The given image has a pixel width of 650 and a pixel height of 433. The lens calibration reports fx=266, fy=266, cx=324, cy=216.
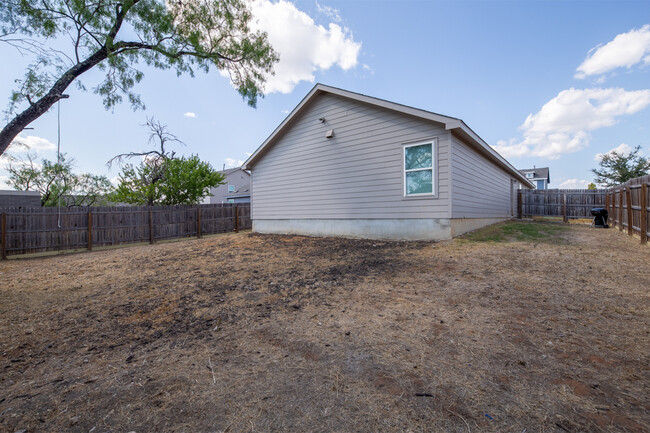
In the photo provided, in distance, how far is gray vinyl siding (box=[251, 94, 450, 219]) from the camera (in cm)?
809

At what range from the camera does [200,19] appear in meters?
8.62

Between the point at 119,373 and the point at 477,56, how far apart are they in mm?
14010

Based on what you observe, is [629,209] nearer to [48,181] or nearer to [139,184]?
[139,184]

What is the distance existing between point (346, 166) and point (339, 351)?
7740 millimetres

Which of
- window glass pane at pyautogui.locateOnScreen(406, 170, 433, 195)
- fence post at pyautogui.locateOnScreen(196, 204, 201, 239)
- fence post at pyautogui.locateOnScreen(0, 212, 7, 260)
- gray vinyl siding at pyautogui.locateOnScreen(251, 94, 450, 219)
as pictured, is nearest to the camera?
window glass pane at pyautogui.locateOnScreen(406, 170, 433, 195)

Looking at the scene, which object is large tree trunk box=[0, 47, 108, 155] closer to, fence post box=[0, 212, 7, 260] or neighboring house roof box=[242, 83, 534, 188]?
neighboring house roof box=[242, 83, 534, 188]

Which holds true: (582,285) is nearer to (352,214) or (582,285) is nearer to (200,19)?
(352,214)

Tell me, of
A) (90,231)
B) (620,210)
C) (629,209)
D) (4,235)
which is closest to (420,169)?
(629,209)

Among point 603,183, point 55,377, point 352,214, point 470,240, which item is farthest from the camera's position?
point 603,183

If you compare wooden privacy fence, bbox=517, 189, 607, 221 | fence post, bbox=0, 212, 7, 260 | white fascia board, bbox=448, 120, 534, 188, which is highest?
white fascia board, bbox=448, 120, 534, 188

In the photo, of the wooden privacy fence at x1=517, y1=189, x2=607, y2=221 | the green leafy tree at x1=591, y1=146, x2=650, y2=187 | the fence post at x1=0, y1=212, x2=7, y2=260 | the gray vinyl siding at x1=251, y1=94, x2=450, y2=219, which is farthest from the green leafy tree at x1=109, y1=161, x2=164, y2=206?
the green leafy tree at x1=591, y1=146, x2=650, y2=187

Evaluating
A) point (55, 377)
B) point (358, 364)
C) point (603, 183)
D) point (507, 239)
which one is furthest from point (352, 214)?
point (603, 183)

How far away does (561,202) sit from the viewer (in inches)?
610

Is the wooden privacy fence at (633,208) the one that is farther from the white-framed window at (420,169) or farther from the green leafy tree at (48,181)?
the green leafy tree at (48,181)
